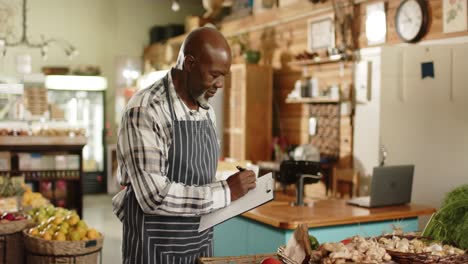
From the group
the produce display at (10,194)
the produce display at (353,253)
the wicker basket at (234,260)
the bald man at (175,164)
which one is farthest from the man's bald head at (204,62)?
the produce display at (10,194)

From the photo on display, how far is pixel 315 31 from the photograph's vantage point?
702 cm

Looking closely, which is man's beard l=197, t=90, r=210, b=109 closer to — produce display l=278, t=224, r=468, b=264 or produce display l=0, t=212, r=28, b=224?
produce display l=278, t=224, r=468, b=264

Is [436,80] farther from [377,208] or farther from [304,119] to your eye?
[304,119]

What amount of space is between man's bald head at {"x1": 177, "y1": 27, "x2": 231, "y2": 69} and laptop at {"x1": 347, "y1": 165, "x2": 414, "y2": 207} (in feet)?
7.34

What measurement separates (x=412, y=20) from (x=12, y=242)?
4231 millimetres

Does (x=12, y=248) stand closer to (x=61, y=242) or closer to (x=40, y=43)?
(x=61, y=242)

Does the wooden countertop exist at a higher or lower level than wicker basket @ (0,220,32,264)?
higher

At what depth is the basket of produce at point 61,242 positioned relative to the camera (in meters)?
4.08

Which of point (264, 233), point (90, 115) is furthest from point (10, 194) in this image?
point (90, 115)

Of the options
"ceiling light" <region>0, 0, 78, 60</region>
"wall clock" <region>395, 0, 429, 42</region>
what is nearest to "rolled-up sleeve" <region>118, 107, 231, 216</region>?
"wall clock" <region>395, 0, 429, 42</region>

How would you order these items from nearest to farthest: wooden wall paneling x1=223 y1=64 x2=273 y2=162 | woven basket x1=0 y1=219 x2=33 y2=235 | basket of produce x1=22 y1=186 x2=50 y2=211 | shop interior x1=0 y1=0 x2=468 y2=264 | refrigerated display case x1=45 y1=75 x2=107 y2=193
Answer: shop interior x1=0 y1=0 x2=468 y2=264 < woven basket x1=0 y1=219 x2=33 y2=235 < basket of produce x1=22 y1=186 x2=50 y2=211 < wooden wall paneling x1=223 y1=64 x2=273 y2=162 < refrigerated display case x1=45 y1=75 x2=107 y2=193

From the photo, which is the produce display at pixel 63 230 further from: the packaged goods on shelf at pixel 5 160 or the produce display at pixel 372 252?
the packaged goods on shelf at pixel 5 160

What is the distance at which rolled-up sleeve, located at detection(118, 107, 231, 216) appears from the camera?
2.03 metres

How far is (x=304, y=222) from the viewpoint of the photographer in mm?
3562
